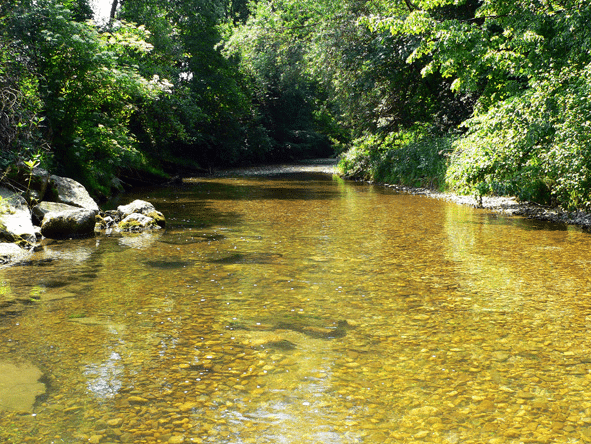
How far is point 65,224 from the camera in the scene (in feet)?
35.2

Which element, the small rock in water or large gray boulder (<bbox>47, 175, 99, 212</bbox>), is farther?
large gray boulder (<bbox>47, 175, 99, 212</bbox>)

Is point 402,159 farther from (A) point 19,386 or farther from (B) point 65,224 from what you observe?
(A) point 19,386

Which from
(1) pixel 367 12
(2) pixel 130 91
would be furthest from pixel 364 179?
(2) pixel 130 91

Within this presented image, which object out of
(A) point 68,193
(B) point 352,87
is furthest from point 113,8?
(A) point 68,193

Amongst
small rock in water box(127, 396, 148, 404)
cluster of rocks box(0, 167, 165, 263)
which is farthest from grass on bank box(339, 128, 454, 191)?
small rock in water box(127, 396, 148, 404)

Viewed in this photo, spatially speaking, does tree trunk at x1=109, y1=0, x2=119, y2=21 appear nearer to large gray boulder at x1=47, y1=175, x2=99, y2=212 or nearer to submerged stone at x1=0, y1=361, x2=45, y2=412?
large gray boulder at x1=47, y1=175, x2=99, y2=212

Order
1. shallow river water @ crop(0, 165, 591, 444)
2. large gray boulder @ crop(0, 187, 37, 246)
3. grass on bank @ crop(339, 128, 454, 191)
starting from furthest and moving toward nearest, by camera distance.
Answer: grass on bank @ crop(339, 128, 454, 191) < large gray boulder @ crop(0, 187, 37, 246) < shallow river water @ crop(0, 165, 591, 444)

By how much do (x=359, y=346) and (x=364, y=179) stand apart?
896 inches

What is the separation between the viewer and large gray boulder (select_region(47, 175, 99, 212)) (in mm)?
12797

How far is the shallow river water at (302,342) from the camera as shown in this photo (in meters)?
3.62

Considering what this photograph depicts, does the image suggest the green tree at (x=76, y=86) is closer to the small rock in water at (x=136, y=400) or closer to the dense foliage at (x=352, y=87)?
the dense foliage at (x=352, y=87)

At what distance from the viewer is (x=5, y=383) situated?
162 inches

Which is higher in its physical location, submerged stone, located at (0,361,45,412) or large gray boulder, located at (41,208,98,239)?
large gray boulder, located at (41,208,98,239)

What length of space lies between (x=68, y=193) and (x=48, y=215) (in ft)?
8.50
